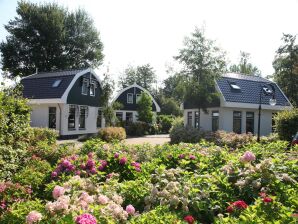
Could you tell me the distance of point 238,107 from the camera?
26141 millimetres

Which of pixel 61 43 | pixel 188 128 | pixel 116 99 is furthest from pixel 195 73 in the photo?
pixel 61 43

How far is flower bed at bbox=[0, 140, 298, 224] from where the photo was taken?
3.28 meters

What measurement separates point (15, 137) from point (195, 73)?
622 inches

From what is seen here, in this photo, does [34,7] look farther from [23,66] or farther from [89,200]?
[89,200]

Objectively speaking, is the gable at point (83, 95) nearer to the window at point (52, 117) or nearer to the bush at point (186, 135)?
the window at point (52, 117)

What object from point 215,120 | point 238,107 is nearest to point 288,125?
point 238,107

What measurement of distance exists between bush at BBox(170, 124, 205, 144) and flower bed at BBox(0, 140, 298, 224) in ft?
43.5

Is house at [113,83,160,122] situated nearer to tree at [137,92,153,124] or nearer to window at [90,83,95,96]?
tree at [137,92,153,124]

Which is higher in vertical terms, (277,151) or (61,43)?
(61,43)

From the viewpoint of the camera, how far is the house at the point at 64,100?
26406 mm

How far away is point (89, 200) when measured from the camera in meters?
3.63

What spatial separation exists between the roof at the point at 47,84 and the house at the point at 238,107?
394 inches

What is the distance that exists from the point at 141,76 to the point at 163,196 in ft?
212

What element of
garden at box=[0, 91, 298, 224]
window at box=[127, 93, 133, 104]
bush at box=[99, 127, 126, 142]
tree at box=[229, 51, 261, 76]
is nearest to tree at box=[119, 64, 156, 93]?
tree at box=[229, 51, 261, 76]
